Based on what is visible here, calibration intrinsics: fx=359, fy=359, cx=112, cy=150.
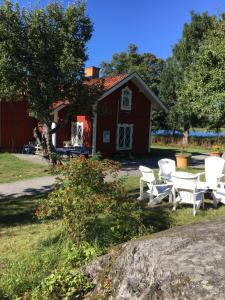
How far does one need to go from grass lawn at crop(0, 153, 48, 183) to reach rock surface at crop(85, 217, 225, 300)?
9.77 metres

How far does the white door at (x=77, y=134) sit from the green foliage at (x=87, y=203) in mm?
17940

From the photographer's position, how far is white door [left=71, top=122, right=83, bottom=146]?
79.1 ft

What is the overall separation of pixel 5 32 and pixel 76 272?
1581 centimetres

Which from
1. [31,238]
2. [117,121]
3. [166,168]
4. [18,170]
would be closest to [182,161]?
[117,121]

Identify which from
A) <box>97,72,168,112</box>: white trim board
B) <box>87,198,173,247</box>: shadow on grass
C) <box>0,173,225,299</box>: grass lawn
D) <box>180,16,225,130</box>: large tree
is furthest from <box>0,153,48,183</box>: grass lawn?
<box>180,16,225,130</box>: large tree

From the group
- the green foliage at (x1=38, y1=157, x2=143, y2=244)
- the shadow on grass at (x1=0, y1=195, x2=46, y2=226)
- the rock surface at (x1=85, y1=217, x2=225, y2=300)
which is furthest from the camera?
the shadow on grass at (x1=0, y1=195, x2=46, y2=226)

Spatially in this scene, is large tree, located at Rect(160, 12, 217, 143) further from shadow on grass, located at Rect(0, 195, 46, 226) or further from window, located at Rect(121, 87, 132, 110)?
shadow on grass, located at Rect(0, 195, 46, 226)

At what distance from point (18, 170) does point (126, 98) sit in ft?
35.3

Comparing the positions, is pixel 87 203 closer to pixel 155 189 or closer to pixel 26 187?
pixel 155 189

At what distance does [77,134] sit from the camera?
2434 cm

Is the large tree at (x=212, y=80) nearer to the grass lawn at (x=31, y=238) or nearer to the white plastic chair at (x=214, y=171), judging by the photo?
the white plastic chair at (x=214, y=171)

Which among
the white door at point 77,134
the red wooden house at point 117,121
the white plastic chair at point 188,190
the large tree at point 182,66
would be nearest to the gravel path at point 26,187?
the white plastic chair at point 188,190

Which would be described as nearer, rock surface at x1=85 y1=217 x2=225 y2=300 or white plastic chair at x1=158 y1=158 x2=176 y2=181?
rock surface at x1=85 y1=217 x2=225 y2=300

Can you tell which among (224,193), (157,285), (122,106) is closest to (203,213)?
(224,193)
